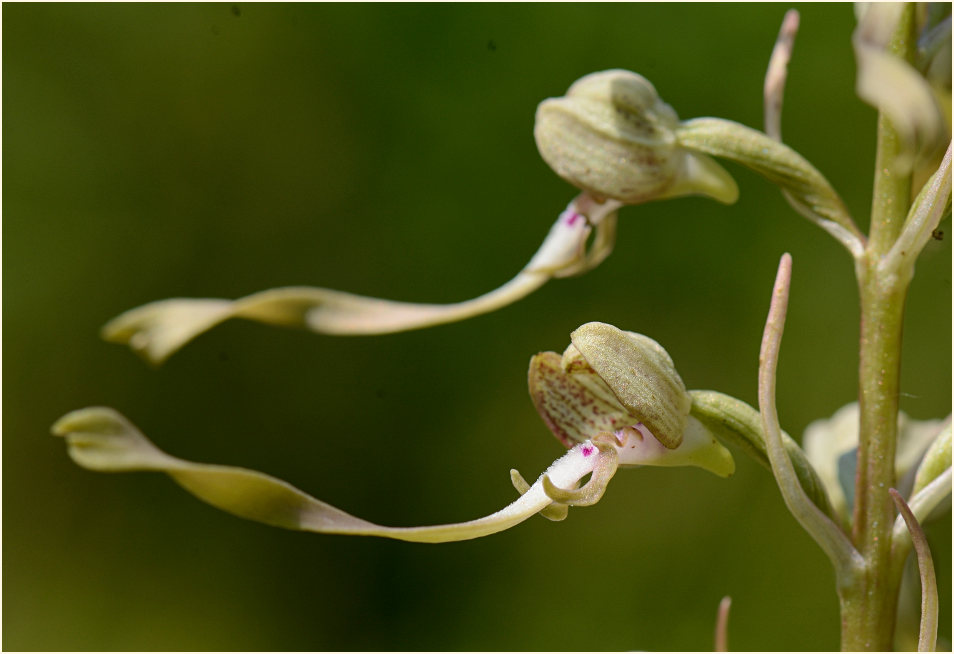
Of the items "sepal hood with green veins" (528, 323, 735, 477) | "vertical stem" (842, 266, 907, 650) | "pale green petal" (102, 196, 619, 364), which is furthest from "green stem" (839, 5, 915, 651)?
"pale green petal" (102, 196, 619, 364)

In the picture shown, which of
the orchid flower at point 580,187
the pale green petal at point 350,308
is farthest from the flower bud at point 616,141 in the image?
the pale green petal at point 350,308

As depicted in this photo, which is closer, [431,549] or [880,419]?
[880,419]

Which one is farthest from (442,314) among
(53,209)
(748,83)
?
(53,209)

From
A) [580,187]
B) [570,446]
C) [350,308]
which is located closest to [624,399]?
[570,446]

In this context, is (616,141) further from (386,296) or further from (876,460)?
(386,296)

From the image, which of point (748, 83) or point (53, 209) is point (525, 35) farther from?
point (53, 209)

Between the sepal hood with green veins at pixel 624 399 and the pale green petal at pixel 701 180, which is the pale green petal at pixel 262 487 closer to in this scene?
the sepal hood with green veins at pixel 624 399
